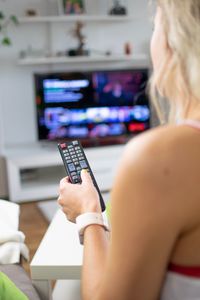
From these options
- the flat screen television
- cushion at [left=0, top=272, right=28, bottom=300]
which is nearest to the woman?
cushion at [left=0, top=272, right=28, bottom=300]

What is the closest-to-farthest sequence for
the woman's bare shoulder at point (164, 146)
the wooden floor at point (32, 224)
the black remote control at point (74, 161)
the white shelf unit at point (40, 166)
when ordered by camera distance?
the woman's bare shoulder at point (164, 146), the black remote control at point (74, 161), the wooden floor at point (32, 224), the white shelf unit at point (40, 166)

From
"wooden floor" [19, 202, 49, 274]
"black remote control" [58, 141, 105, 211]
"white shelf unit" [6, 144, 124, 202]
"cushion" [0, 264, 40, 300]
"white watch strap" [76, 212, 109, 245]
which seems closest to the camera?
"white watch strap" [76, 212, 109, 245]

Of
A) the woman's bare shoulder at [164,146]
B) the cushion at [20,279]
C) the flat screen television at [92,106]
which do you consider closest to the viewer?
the woman's bare shoulder at [164,146]

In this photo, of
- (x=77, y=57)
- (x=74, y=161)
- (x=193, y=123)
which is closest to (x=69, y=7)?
(x=77, y=57)

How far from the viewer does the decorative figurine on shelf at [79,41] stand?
12.1 ft

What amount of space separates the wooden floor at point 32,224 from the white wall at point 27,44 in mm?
568

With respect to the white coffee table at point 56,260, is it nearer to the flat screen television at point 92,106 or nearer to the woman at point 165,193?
the woman at point 165,193

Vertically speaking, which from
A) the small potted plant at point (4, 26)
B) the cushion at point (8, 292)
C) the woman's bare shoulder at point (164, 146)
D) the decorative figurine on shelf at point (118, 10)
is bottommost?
A: the cushion at point (8, 292)

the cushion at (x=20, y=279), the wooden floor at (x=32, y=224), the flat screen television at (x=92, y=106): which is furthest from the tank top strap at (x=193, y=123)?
the flat screen television at (x=92, y=106)

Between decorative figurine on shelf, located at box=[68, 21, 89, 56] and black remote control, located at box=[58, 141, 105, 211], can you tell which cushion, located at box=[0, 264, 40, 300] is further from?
decorative figurine on shelf, located at box=[68, 21, 89, 56]

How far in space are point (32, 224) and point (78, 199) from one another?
2217 mm

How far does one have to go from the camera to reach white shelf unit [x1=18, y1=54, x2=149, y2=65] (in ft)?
11.8

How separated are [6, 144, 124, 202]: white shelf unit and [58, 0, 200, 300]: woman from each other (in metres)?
2.80

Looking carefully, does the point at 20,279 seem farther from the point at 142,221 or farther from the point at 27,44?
the point at 27,44
